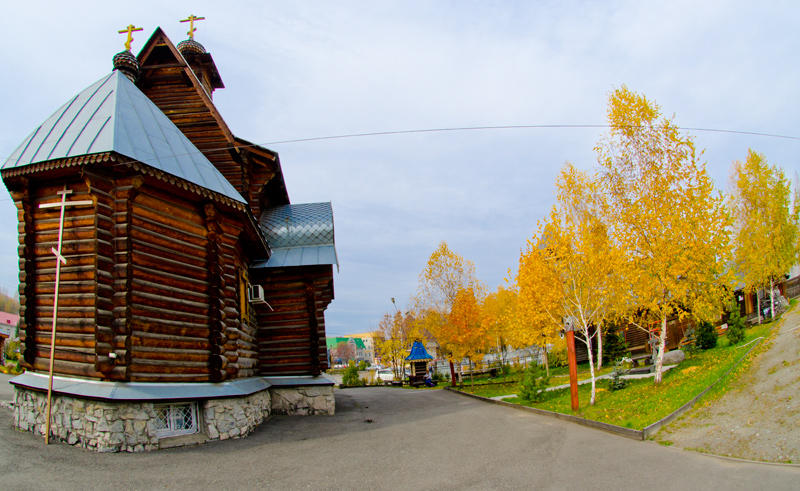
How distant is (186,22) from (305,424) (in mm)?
16743

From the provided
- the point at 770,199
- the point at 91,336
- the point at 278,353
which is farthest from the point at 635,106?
the point at 91,336

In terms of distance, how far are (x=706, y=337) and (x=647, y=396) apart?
871 centimetres

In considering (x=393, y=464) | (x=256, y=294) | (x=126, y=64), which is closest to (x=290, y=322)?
(x=256, y=294)

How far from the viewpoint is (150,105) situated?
11516mm

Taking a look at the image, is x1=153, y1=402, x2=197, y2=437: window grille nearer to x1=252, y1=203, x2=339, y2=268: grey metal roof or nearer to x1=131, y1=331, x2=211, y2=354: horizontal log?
x1=131, y1=331, x2=211, y2=354: horizontal log

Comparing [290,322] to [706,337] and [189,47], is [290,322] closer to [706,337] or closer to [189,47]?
[189,47]

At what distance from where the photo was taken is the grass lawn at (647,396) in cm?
1094

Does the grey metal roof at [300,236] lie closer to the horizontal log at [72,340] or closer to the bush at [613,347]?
the horizontal log at [72,340]

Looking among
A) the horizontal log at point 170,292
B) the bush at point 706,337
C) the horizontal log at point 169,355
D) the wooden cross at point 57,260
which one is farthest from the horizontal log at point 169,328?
the bush at point 706,337

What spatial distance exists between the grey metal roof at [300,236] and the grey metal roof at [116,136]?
15.0ft

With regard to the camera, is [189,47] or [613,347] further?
[613,347]

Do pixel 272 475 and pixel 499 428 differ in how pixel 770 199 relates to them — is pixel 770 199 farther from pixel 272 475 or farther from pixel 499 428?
pixel 272 475

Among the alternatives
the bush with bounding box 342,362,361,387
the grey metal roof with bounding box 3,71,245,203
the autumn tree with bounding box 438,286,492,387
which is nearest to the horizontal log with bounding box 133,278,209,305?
the grey metal roof with bounding box 3,71,245,203

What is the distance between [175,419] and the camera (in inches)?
372
